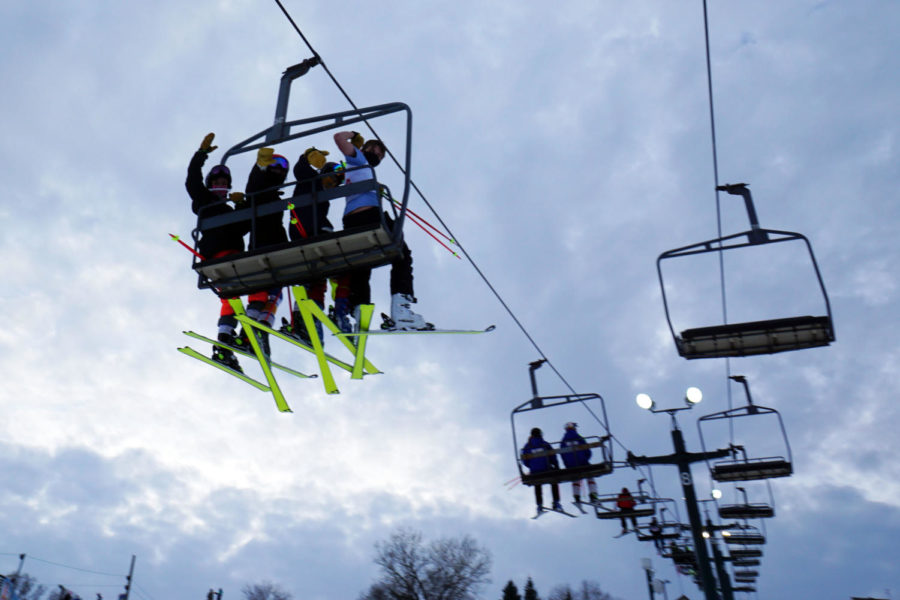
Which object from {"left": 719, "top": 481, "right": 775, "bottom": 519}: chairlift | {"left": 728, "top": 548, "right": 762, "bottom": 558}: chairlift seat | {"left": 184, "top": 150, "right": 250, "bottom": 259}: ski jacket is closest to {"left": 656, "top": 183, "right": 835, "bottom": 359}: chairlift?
{"left": 184, "top": 150, "right": 250, "bottom": 259}: ski jacket

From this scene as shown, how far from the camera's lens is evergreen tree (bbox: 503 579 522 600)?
56.7 meters

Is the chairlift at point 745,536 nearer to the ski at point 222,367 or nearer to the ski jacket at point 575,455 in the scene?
the ski jacket at point 575,455

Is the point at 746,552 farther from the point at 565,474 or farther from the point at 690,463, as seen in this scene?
the point at 565,474

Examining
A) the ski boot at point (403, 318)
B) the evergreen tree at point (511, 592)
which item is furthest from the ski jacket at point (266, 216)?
the evergreen tree at point (511, 592)

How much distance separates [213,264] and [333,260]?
1216mm

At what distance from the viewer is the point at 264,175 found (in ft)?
22.8

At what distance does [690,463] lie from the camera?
12352 mm

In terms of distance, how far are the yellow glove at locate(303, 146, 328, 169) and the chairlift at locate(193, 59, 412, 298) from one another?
0.54 m

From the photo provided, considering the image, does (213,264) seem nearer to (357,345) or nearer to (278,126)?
(278,126)

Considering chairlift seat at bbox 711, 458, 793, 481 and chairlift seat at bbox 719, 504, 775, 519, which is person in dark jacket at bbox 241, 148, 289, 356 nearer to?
chairlift seat at bbox 711, 458, 793, 481

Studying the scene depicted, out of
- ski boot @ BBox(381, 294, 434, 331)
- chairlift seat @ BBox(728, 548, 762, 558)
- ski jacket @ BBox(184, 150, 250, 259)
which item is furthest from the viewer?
chairlift seat @ BBox(728, 548, 762, 558)

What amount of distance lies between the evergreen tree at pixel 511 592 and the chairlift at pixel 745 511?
137 ft

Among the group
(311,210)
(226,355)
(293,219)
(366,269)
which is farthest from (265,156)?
(226,355)

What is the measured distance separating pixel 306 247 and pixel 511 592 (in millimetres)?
58750
